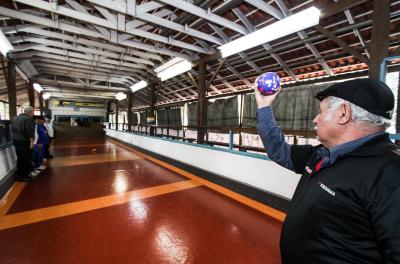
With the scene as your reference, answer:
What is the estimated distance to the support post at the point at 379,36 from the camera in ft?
8.82

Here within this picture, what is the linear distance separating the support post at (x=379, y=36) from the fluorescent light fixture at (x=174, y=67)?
4524 millimetres

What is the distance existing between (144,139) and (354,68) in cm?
760

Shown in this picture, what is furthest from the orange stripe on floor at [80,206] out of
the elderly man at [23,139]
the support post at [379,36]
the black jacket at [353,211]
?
the support post at [379,36]

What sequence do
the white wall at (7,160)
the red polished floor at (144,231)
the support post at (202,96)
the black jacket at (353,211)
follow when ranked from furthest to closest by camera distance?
the support post at (202,96) < the white wall at (7,160) < the red polished floor at (144,231) < the black jacket at (353,211)

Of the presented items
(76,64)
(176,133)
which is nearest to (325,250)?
(76,64)

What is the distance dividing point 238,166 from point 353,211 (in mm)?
3378

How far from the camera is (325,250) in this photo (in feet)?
2.78

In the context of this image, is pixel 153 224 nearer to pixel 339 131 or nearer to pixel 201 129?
pixel 339 131

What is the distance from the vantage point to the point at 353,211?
2.50ft

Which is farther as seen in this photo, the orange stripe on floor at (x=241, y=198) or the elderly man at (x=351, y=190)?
the orange stripe on floor at (x=241, y=198)

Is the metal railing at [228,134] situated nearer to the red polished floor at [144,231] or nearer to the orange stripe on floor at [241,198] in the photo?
the orange stripe on floor at [241,198]

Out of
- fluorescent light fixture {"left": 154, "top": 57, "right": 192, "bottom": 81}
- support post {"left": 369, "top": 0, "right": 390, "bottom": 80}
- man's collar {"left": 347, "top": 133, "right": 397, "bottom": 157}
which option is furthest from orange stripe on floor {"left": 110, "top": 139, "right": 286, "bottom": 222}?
fluorescent light fixture {"left": 154, "top": 57, "right": 192, "bottom": 81}

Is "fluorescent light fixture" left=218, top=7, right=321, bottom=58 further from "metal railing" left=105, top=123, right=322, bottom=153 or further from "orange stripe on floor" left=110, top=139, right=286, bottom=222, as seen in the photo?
"orange stripe on floor" left=110, top=139, right=286, bottom=222

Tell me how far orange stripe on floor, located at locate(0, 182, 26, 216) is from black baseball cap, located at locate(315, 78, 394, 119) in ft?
13.9
